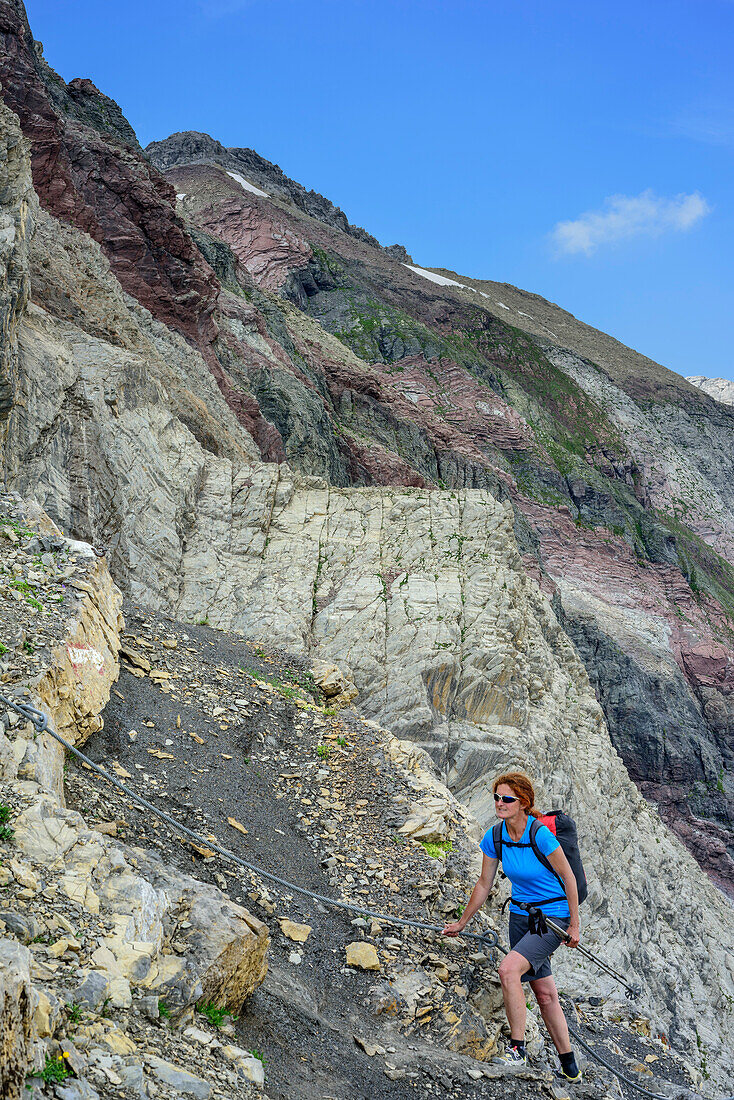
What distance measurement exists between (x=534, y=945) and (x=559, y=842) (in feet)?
2.60

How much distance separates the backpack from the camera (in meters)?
5.73

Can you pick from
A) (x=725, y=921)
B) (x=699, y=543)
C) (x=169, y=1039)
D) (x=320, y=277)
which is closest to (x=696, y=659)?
(x=699, y=543)

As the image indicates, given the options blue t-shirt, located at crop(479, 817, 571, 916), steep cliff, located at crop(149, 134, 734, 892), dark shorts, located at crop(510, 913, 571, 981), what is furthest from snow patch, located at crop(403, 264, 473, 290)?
dark shorts, located at crop(510, 913, 571, 981)

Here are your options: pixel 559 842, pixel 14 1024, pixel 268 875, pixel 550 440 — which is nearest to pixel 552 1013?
pixel 559 842

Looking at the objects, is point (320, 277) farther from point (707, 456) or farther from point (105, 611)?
point (105, 611)

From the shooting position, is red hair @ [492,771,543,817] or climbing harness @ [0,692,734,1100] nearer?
red hair @ [492,771,543,817]

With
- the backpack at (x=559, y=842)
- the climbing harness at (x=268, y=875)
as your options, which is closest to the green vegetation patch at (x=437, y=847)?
the climbing harness at (x=268, y=875)

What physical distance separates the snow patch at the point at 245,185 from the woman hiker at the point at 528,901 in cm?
7391

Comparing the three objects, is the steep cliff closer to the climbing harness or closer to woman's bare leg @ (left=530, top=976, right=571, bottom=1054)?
the climbing harness

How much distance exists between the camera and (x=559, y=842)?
231 inches

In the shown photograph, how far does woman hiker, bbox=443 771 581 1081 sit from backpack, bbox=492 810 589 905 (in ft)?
0.10

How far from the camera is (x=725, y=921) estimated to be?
25953 millimetres

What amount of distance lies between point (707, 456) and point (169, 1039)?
241ft

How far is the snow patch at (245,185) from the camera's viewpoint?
71875 mm
